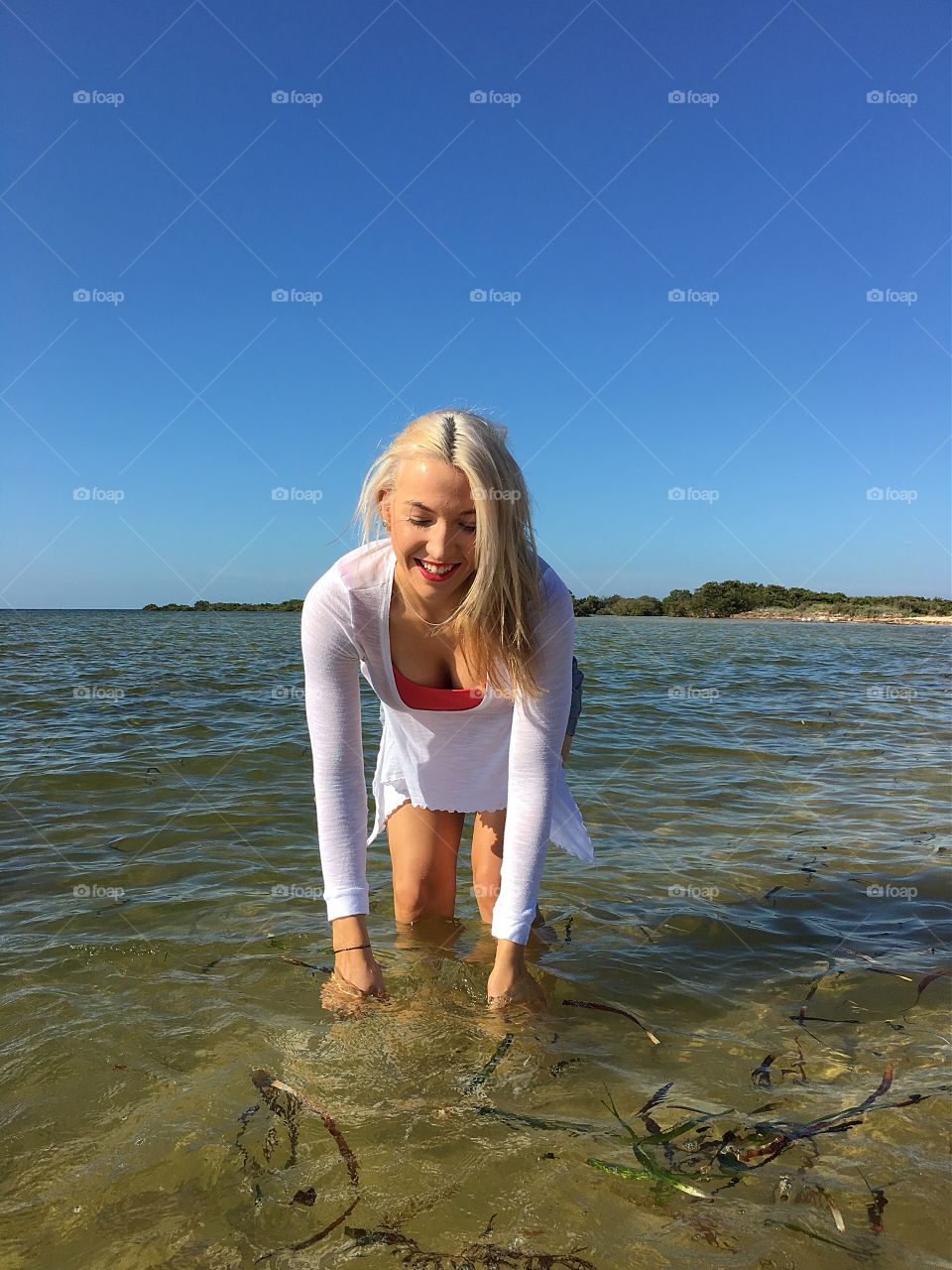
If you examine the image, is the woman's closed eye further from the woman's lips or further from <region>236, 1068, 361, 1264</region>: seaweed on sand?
<region>236, 1068, 361, 1264</region>: seaweed on sand

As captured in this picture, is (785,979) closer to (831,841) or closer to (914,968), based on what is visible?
(914,968)

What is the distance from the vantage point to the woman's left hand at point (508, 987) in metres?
3.08

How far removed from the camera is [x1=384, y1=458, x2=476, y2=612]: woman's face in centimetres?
275

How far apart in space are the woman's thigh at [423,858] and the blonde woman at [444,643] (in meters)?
0.70

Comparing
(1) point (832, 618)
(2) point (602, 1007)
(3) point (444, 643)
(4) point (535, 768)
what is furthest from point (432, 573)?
(1) point (832, 618)

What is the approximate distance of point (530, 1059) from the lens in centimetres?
288

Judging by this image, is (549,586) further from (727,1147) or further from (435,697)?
(727,1147)

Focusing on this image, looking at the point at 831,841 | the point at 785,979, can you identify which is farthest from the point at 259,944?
the point at 831,841

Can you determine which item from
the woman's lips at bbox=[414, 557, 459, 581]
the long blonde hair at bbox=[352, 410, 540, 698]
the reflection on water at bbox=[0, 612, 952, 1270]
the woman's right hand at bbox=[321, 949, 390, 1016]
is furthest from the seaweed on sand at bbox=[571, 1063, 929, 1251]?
the woman's lips at bbox=[414, 557, 459, 581]

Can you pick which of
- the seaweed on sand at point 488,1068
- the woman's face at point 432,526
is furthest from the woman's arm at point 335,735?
the seaweed on sand at point 488,1068

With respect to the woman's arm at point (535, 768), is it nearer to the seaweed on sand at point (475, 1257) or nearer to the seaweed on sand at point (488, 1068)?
the seaweed on sand at point (488, 1068)

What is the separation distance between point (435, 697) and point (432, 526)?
89cm

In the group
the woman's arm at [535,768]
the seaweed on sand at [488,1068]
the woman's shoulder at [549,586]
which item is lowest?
the seaweed on sand at [488,1068]

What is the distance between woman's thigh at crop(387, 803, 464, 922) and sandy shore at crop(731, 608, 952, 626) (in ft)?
227
